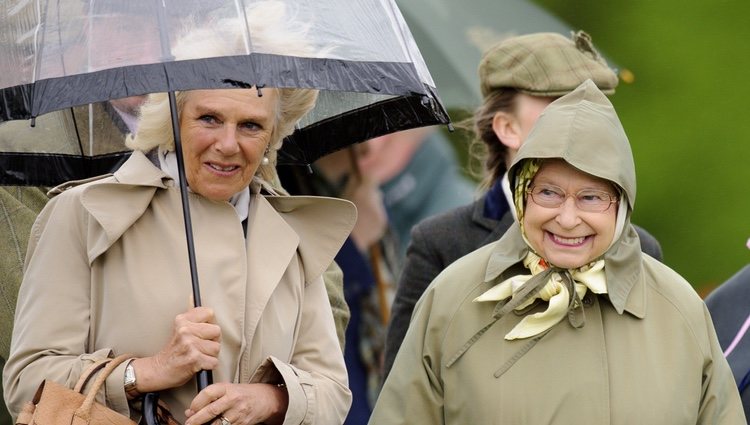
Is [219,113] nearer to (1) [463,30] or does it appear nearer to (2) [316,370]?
(2) [316,370]

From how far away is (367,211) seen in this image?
6750mm

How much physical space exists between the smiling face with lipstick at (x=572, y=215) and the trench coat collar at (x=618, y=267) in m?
0.06

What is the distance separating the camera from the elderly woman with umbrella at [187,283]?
366cm

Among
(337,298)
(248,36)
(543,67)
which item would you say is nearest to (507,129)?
(543,67)

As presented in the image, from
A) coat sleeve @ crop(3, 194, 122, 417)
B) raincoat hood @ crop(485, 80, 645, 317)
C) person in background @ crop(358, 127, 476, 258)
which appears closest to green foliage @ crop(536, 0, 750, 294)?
person in background @ crop(358, 127, 476, 258)

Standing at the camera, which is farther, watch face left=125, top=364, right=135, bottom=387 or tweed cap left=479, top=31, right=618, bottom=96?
tweed cap left=479, top=31, right=618, bottom=96

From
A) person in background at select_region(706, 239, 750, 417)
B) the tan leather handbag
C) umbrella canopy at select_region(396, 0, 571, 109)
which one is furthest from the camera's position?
umbrella canopy at select_region(396, 0, 571, 109)

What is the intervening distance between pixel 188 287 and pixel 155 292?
0.28ft

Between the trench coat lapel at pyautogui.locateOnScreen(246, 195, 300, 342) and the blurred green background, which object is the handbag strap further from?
the blurred green background

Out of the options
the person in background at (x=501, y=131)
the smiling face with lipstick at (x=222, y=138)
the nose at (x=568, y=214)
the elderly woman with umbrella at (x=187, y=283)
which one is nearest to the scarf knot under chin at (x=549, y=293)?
the nose at (x=568, y=214)

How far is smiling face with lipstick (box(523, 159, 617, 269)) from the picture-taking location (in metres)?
3.97

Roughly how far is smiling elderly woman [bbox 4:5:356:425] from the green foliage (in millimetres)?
2952

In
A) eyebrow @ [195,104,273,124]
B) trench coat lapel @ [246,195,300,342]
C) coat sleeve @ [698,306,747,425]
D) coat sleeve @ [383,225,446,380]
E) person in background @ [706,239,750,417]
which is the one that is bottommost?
person in background @ [706,239,750,417]

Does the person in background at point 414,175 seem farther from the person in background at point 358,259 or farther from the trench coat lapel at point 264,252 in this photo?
the trench coat lapel at point 264,252
